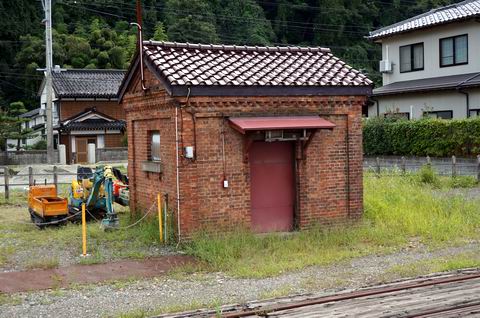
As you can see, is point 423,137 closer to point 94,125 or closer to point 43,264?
point 43,264

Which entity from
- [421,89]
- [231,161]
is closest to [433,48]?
[421,89]

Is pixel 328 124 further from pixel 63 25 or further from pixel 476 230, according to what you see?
pixel 63 25

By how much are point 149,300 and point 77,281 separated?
1816 mm

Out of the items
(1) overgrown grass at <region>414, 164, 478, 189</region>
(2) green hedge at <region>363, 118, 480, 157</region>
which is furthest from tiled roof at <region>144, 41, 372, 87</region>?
(2) green hedge at <region>363, 118, 480, 157</region>

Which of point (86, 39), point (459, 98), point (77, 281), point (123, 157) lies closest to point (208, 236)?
point (77, 281)

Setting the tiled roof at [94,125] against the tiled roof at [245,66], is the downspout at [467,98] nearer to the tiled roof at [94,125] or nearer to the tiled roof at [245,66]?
the tiled roof at [245,66]

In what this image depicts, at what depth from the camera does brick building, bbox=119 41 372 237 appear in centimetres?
1227

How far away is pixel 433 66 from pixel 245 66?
20922mm

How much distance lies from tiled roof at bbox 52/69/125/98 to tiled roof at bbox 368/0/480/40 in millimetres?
25445

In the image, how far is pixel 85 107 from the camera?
51.9 meters

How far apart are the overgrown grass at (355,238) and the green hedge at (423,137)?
9.74m

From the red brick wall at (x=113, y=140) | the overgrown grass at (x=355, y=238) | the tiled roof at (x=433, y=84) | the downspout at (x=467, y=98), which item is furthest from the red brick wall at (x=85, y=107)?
the overgrown grass at (x=355, y=238)

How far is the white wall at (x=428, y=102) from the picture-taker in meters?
28.5

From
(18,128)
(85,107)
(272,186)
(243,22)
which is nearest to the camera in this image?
(272,186)
